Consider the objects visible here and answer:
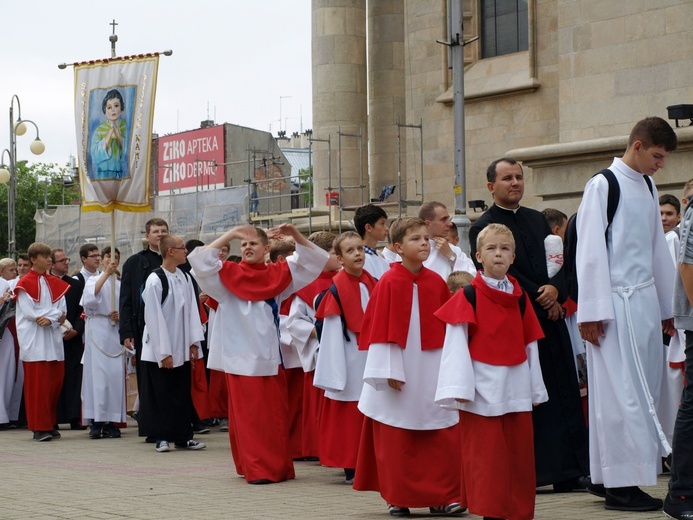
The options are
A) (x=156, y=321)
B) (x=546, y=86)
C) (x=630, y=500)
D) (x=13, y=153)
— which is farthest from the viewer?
(x=13, y=153)

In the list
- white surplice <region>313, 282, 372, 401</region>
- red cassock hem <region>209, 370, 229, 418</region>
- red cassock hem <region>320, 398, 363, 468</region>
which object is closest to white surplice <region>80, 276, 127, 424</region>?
red cassock hem <region>209, 370, 229, 418</region>

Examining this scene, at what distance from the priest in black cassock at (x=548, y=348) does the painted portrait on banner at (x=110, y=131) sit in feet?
26.3

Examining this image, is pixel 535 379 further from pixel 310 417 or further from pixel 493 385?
pixel 310 417

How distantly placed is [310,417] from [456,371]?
14.5ft

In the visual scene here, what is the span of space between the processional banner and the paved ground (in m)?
3.79

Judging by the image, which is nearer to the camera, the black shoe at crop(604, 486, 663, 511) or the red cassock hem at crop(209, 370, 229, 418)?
the black shoe at crop(604, 486, 663, 511)

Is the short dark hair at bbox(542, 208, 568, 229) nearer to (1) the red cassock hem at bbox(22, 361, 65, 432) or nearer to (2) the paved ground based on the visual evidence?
(2) the paved ground

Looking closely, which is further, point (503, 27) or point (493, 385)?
point (503, 27)

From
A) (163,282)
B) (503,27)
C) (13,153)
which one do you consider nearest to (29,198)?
(13,153)

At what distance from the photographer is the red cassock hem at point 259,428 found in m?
10.1

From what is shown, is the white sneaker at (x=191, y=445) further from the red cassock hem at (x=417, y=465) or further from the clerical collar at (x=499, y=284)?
the clerical collar at (x=499, y=284)

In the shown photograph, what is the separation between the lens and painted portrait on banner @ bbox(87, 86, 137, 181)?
15.9 m

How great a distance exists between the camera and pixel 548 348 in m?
8.62

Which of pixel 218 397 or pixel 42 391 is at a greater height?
pixel 42 391
